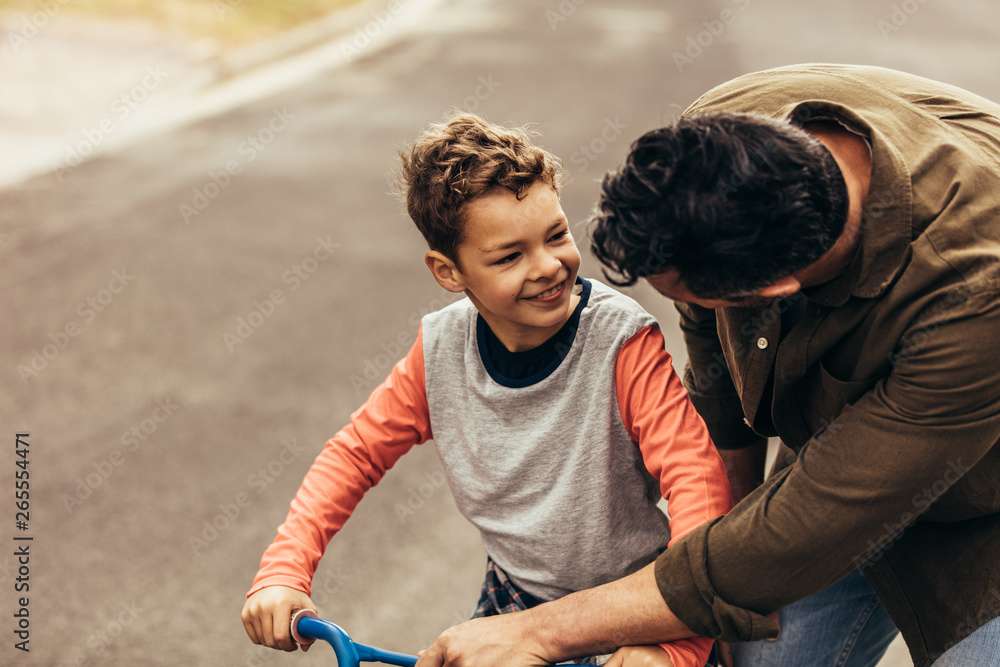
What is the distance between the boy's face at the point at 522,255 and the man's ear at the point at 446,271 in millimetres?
78

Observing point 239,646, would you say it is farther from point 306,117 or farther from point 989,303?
point 306,117

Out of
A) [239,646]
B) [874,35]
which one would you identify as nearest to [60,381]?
[239,646]

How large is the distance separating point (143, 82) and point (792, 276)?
10312 millimetres

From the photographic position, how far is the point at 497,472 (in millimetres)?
2094
